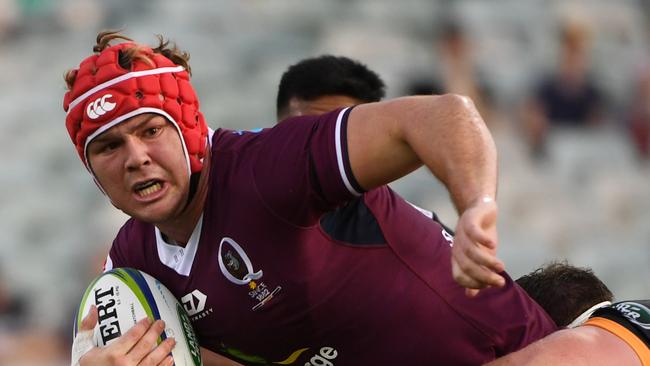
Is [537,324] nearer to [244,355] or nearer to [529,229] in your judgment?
[244,355]

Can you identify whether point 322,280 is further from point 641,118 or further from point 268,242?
point 641,118

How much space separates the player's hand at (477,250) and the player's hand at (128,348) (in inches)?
44.6

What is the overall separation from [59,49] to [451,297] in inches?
239

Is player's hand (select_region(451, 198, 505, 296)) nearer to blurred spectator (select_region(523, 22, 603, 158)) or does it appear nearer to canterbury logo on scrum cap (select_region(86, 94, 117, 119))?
canterbury logo on scrum cap (select_region(86, 94, 117, 119))

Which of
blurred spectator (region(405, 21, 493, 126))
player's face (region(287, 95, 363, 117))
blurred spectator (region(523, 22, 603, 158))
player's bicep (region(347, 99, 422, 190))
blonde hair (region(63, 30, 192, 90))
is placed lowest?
player's bicep (region(347, 99, 422, 190))

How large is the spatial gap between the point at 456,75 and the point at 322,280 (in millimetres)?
5180

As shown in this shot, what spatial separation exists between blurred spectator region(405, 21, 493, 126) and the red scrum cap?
15.5 ft

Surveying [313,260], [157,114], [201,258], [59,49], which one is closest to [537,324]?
[313,260]

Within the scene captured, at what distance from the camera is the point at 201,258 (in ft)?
11.4

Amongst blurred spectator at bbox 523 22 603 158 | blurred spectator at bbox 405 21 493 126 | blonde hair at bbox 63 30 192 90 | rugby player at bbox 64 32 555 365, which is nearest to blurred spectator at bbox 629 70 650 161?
blurred spectator at bbox 523 22 603 158

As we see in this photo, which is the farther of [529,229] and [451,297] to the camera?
[529,229]

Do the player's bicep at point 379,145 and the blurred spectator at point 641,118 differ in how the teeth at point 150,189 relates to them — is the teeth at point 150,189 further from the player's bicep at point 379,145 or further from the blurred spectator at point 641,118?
the blurred spectator at point 641,118

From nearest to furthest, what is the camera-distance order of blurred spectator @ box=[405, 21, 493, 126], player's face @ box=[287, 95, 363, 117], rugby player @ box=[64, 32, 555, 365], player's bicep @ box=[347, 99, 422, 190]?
player's bicep @ box=[347, 99, 422, 190] < rugby player @ box=[64, 32, 555, 365] < player's face @ box=[287, 95, 363, 117] < blurred spectator @ box=[405, 21, 493, 126]

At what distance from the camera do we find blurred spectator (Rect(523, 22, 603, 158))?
838 centimetres
